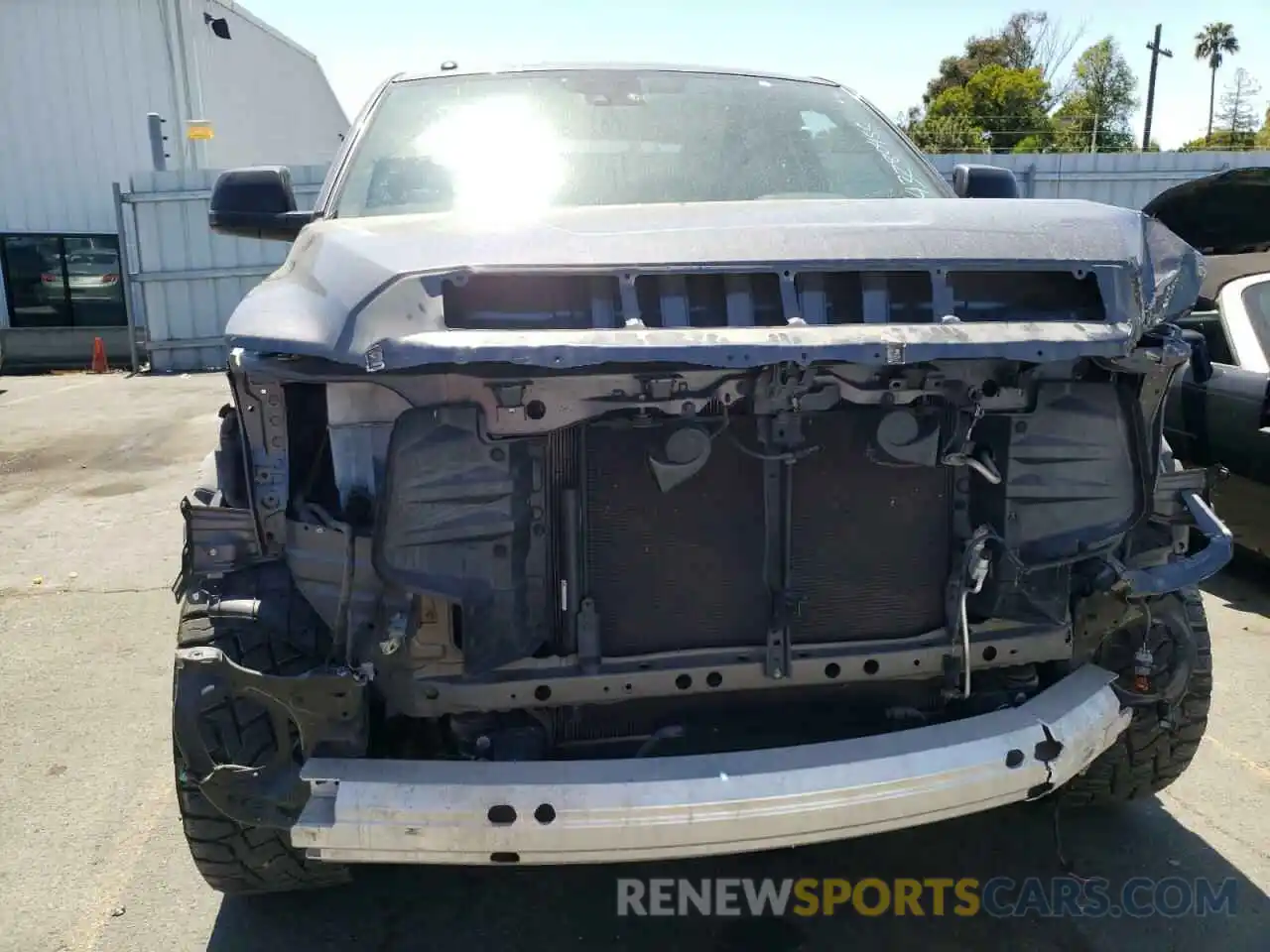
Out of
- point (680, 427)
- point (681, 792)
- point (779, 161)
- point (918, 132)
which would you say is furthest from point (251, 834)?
point (918, 132)

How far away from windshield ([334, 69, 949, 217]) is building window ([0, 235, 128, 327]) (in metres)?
14.8

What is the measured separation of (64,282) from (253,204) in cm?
1521

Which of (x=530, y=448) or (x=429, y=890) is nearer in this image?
(x=530, y=448)

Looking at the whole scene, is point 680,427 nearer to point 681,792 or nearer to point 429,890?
point 681,792

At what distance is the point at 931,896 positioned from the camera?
279cm

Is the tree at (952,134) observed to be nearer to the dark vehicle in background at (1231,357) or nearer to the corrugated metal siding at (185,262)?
the corrugated metal siding at (185,262)

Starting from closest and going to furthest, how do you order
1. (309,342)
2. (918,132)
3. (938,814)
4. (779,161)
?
(309,342)
(938,814)
(779,161)
(918,132)

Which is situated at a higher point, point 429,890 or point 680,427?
point 680,427

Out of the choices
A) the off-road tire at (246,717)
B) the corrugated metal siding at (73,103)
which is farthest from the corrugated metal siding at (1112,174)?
the off-road tire at (246,717)

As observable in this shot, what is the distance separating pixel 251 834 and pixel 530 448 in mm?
1159

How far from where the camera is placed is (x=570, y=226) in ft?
7.58

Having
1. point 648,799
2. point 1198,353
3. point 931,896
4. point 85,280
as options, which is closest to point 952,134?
point 85,280

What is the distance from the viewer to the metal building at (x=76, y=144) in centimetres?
1577

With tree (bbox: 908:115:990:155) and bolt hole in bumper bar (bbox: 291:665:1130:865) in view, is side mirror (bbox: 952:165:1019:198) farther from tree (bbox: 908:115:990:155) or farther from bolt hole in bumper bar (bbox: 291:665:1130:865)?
tree (bbox: 908:115:990:155)
